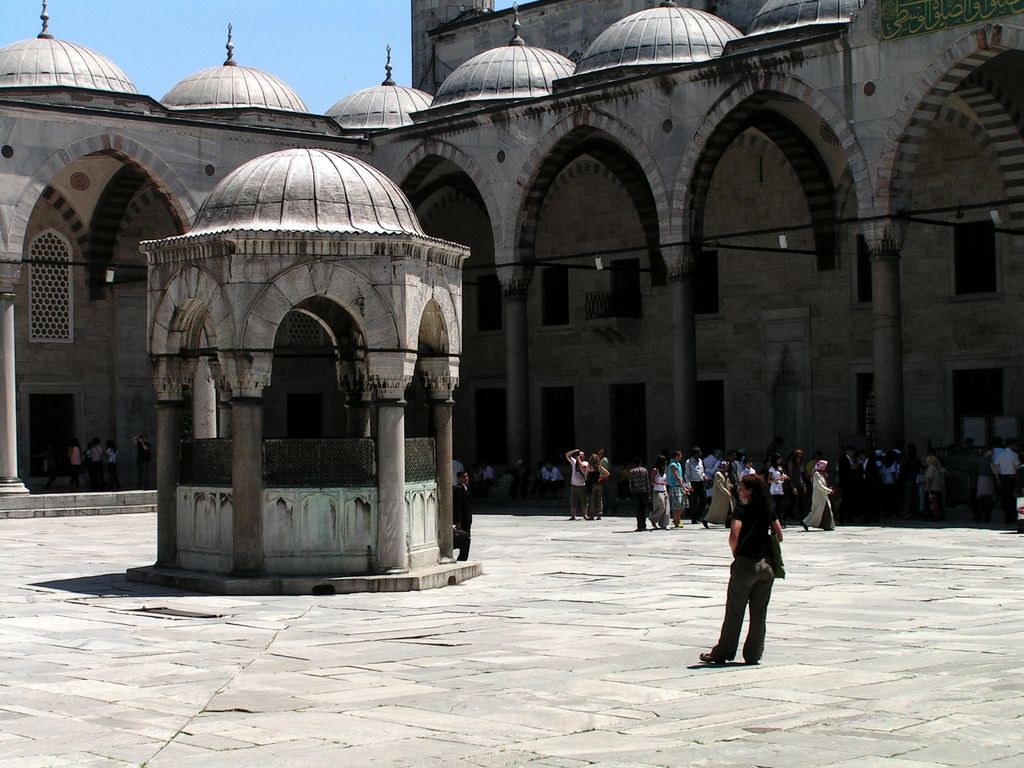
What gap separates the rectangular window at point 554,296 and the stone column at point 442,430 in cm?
1478

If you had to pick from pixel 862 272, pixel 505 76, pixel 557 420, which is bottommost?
pixel 557 420

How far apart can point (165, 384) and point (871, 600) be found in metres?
5.46

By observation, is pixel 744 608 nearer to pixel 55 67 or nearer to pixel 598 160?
pixel 598 160

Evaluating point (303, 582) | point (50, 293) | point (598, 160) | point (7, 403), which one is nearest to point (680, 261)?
point (598, 160)

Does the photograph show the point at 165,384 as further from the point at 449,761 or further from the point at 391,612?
the point at 449,761

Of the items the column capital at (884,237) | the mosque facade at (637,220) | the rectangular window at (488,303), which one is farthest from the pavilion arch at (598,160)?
the column capital at (884,237)

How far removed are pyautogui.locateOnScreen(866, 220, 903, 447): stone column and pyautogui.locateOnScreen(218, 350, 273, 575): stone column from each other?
10282 millimetres

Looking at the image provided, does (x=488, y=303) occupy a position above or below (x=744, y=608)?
above

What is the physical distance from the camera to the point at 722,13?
2759 cm

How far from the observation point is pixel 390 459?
35.6 ft

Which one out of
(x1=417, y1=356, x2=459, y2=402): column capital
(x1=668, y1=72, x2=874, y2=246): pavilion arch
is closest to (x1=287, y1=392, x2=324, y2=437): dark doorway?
(x1=668, y1=72, x2=874, y2=246): pavilion arch

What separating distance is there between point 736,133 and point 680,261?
1.98 meters

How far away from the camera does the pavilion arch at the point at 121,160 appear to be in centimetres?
2139

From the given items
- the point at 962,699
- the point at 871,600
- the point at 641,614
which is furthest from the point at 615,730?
the point at 871,600
